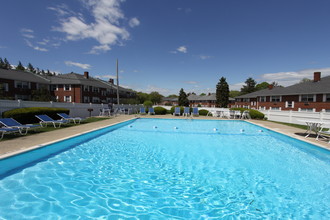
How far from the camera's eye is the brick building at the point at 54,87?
88.1ft

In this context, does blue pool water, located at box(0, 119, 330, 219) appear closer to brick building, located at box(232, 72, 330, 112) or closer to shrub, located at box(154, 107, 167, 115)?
shrub, located at box(154, 107, 167, 115)

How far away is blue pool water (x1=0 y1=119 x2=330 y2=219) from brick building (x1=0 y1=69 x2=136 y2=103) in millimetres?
28398

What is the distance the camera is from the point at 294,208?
3.53 metres

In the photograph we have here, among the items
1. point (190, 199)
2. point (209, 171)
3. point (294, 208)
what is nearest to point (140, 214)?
point (190, 199)

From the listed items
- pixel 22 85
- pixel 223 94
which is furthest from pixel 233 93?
pixel 22 85

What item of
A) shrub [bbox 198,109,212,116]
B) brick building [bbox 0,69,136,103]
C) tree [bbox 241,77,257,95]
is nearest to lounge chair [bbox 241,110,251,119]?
shrub [bbox 198,109,212,116]

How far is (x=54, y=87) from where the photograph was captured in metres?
33.7

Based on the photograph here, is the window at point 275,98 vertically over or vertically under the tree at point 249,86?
under

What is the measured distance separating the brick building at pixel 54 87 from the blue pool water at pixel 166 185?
28.4 m

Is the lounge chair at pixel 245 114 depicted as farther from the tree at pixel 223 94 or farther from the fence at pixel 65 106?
the tree at pixel 223 94

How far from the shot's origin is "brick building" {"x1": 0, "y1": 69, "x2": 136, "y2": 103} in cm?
2686

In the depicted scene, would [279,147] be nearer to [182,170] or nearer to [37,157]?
[182,170]

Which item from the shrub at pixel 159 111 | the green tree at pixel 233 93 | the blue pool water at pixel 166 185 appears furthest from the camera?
the green tree at pixel 233 93

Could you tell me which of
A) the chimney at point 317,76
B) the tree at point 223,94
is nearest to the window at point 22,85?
the tree at point 223,94
